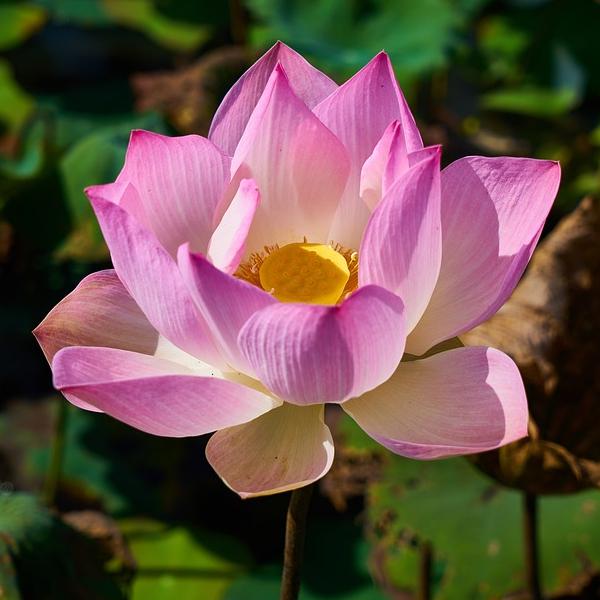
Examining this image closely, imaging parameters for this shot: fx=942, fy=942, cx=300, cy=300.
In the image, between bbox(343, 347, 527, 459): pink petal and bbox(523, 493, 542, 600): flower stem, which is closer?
bbox(343, 347, 527, 459): pink petal

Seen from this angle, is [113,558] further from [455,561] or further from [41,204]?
[41,204]

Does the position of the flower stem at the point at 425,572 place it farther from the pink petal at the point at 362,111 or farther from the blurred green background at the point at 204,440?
the pink petal at the point at 362,111

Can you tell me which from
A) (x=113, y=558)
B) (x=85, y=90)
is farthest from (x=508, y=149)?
(x=113, y=558)

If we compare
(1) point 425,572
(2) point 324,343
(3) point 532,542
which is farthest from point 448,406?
(1) point 425,572

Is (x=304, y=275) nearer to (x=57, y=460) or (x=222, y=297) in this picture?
(x=222, y=297)

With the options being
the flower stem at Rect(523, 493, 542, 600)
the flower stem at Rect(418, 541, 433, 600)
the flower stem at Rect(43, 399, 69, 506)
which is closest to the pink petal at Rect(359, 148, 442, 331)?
the flower stem at Rect(523, 493, 542, 600)

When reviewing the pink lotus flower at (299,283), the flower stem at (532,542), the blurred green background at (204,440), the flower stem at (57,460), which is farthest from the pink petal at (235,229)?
the flower stem at (57,460)

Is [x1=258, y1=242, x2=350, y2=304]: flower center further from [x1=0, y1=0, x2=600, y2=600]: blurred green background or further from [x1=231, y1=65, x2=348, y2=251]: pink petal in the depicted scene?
[x1=0, y1=0, x2=600, y2=600]: blurred green background
